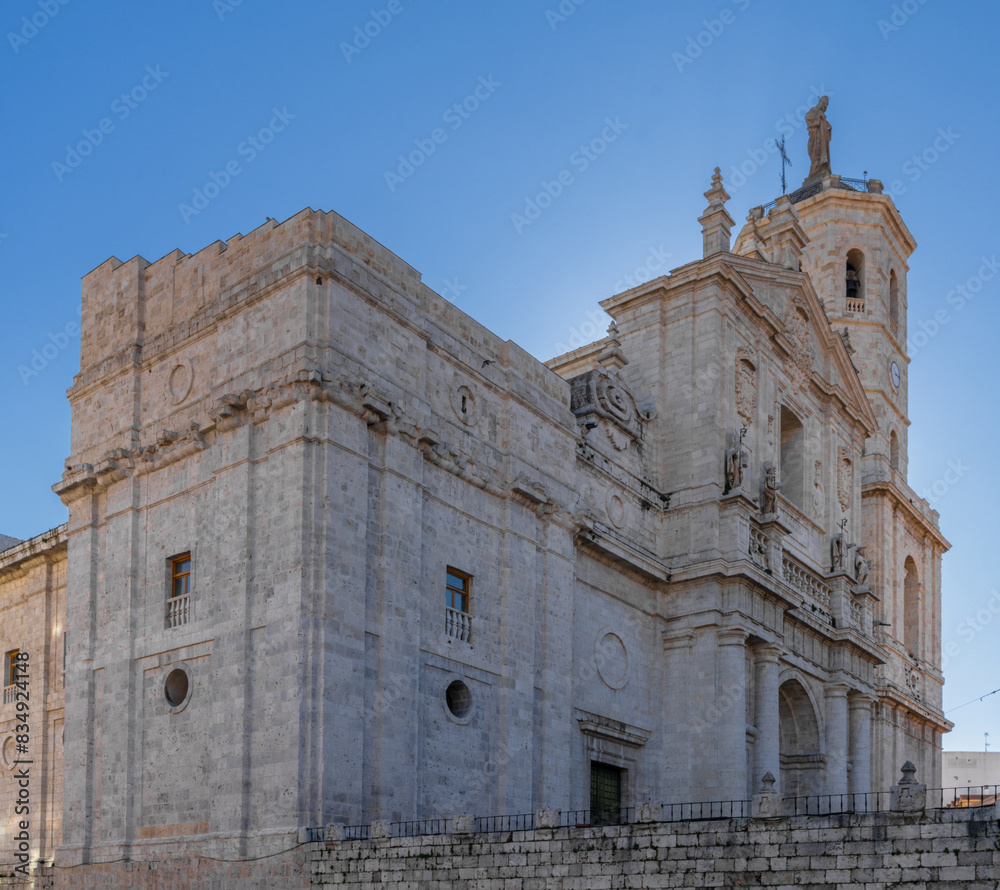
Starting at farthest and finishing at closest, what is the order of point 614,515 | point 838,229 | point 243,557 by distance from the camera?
point 838,229, point 614,515, point 243,557

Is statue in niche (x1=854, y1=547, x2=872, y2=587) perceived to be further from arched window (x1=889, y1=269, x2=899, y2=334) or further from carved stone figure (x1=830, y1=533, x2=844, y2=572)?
arched window (x1=889, y1=269, x2=899, y2=334)

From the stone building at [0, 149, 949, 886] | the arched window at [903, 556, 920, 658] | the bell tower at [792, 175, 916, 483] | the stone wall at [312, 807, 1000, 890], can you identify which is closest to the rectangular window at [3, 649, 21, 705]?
the stone building at [0, 149, 949, 886]

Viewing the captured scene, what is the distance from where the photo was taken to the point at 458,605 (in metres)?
22.3

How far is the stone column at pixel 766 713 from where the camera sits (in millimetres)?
27844

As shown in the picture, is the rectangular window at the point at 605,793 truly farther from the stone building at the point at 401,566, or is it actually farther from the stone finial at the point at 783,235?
the stone finial at the point at 783,235

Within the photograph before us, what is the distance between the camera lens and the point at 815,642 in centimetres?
3206

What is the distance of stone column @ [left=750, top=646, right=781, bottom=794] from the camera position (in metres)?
27.8

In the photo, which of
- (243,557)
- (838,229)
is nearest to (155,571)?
(243,557)

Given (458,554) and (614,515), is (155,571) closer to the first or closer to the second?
(458,554)

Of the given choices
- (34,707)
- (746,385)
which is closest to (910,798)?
(746,385)

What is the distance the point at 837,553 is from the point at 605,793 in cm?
1201

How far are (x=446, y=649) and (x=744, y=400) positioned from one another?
41.8ft

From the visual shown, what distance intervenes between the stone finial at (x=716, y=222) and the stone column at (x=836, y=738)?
12374 millimetres

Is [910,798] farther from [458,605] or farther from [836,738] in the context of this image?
[836,738]
